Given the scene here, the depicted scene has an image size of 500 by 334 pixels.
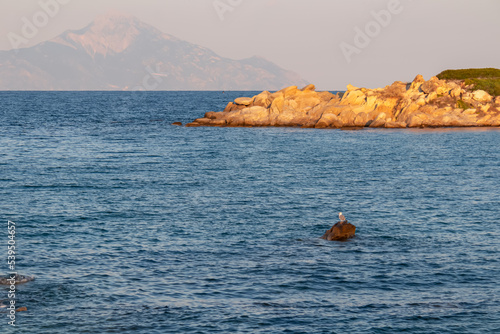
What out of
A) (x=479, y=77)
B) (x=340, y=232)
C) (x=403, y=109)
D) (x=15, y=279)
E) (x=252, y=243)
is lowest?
(x=15, y=279)

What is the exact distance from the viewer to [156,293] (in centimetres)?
2703

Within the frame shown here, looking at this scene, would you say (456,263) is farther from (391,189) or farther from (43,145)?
(43,145)

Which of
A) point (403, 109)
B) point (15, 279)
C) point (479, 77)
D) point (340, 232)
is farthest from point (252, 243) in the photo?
point (479, 77)

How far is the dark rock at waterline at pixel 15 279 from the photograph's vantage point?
91.7ft

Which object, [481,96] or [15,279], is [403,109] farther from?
[15,279]

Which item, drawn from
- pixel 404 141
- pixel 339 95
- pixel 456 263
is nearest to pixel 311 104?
pixel 339 95

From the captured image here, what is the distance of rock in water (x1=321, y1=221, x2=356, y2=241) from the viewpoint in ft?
117

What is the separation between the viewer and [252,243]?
3519 cm

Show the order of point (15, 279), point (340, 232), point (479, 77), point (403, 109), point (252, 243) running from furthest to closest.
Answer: point (479, 77), point (403, 109), point (340, 232), point (252, 243), point (15, 279)

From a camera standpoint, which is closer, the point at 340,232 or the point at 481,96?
the point at 340,232

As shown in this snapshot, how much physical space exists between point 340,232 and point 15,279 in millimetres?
18570

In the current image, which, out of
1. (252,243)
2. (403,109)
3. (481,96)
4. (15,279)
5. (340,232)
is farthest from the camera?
(403,109)

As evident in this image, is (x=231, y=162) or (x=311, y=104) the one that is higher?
(x=311, y=104)

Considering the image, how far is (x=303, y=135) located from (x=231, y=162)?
1231 inches
